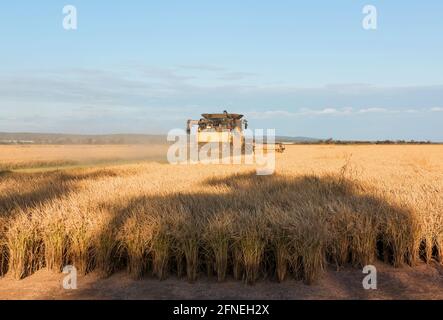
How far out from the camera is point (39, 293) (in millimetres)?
5465

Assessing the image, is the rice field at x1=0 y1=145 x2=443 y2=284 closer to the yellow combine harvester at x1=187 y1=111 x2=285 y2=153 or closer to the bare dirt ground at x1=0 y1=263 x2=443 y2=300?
the bare dirt ground at x1=0 y1=263 x2=443 y2=300

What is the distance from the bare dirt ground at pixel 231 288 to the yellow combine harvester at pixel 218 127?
23.5 metres

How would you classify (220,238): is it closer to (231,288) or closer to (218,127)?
(231,288)

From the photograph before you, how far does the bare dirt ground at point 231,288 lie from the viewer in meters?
5.27

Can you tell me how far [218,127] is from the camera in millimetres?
29734

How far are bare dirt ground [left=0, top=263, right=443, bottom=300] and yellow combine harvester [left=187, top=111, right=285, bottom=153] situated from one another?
77.1 ft

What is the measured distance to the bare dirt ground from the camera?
17.3 ft

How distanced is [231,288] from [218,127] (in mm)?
24493

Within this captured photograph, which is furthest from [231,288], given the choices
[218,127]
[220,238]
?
[218,127]

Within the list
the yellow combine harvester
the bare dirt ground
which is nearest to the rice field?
the bare dirt ground

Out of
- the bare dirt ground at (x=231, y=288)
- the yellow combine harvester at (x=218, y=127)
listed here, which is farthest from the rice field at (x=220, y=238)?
the yellow combine harvester at (x=218, y=127)

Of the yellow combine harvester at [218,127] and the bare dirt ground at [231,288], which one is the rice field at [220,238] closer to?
the bare dirt ground at [231,288]
